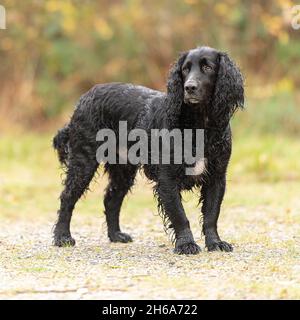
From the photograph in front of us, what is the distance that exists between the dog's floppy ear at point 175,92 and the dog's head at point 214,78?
0.03m

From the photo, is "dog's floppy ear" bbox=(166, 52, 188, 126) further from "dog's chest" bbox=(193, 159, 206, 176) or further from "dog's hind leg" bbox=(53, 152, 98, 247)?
"dog's hind leg" bbox=(53, 152, 98, 247)

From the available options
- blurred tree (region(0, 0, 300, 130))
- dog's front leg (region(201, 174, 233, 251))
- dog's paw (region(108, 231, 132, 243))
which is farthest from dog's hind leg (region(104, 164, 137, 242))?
blurred tree (region(0, 0, 300, 130))

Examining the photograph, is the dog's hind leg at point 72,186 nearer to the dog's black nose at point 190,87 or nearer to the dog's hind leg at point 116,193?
the dog's hind leg at point 116,193

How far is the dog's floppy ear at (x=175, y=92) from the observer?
779cm

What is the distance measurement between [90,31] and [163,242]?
11.4 metres

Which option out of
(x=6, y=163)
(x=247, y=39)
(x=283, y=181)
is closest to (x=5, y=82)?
(x=6, y=163)

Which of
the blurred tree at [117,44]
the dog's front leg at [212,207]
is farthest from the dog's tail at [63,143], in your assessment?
the blurred tree at [117,44]

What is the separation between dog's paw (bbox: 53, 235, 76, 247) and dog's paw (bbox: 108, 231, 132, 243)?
0.54 m

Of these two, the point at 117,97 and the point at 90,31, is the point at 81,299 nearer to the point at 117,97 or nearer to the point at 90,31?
the point at 117,97

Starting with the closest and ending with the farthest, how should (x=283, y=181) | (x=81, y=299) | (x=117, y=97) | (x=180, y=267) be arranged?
(x=81, y=299) < (x=180, y=267) < (x=117, y=97) < (x=283, y=181)

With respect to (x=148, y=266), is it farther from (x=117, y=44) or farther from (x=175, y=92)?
(x=117, y=44)

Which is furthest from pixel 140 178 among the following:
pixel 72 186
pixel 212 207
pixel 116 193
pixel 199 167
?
pixel 199 167

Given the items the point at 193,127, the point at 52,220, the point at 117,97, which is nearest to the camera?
the point at 193,127

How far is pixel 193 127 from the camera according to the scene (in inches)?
307
